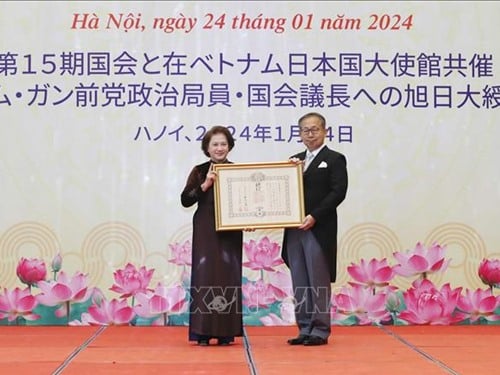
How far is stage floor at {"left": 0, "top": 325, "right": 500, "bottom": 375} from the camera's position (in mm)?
4926

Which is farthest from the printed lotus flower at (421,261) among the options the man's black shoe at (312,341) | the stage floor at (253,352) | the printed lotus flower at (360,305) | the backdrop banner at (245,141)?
the man's black shoe at (312,341)

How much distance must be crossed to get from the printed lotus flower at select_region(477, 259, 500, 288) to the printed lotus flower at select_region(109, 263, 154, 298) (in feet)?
7.00

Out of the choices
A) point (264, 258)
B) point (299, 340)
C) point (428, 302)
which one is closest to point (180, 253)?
point (264, 258)

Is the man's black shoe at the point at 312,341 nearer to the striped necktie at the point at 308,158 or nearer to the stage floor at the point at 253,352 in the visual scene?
the stage floor at the point at 253,352

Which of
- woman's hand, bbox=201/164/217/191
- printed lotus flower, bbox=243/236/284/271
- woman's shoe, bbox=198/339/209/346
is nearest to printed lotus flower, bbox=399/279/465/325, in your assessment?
printed lotus flower, bbox=243/236/284/271

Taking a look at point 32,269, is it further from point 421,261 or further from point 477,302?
point 477,302

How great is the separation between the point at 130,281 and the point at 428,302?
1.91 meters

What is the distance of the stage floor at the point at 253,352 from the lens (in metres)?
4.93

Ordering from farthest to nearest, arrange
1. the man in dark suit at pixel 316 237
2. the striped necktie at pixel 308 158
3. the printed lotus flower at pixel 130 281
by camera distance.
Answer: the printed lotus flower at pixel 130 281 → the striped necktie at pixel 308 158 → the man in dark suit at pixel 316 237

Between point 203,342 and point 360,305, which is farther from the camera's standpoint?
point 360,305

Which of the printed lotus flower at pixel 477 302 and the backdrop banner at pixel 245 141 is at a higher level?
the backdrop banner at pixel 245 141

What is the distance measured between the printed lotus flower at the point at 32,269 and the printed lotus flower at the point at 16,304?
0.28 feet

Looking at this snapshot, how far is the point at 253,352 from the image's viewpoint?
5551 millimetres

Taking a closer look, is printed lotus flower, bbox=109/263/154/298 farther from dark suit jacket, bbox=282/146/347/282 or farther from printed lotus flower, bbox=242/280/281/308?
A: dark suit jacket, bbox=282/146/347/282
